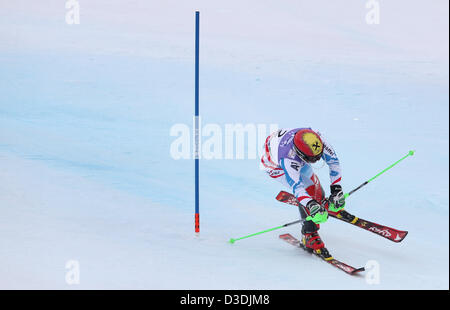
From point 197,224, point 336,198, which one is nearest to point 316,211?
point 336,198

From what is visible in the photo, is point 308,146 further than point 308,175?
No

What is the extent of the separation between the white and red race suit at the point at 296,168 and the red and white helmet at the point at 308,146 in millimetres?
97

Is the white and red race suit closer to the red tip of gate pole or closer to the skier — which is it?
the skier

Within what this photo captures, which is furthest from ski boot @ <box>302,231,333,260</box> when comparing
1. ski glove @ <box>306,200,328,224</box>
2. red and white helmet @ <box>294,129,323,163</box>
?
red and white helmet @ <box>294,129,323,163</box>

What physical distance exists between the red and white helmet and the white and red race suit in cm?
10

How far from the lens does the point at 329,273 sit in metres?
4.27

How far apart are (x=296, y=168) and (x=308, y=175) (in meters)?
Result: 0.19

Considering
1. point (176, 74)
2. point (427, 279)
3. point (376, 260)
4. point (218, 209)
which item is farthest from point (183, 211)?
point (176, 74)

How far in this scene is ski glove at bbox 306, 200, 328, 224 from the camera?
426cm

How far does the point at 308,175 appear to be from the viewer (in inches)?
183

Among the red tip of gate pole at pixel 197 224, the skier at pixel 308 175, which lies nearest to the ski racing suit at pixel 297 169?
the skier at pixel 308 175

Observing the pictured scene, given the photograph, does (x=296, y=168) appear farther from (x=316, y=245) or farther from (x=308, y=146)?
(x=316, y=245)

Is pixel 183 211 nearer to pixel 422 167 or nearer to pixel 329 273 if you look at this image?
pixel 329 273

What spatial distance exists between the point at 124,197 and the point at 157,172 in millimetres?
1027
